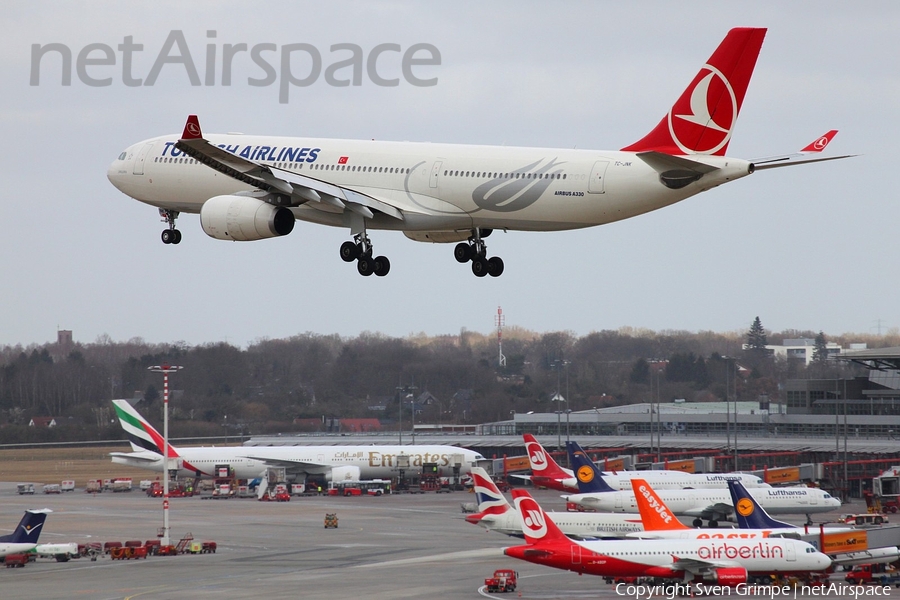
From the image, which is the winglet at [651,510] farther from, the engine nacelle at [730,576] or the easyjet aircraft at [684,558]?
the engine nacelle at [730,576]

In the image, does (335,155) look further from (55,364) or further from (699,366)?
(699,366)

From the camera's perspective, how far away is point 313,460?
109 m

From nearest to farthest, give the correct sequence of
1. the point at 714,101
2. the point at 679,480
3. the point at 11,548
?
the point at 714,101 < the point at 11,548 < the point at 679,480

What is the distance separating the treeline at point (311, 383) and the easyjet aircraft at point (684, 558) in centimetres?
8685

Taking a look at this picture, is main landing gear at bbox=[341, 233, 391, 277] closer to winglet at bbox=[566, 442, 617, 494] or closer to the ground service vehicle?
the ground service vehicle

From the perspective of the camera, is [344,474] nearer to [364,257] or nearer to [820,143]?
[364,257]

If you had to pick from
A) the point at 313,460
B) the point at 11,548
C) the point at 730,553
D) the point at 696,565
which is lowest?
the point at 696,565

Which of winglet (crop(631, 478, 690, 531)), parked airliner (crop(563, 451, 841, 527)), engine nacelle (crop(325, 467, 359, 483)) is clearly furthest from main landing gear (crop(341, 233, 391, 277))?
engine nacelle (crop(325, 467, 359, 483))

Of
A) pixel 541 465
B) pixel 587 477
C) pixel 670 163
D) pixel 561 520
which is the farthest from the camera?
pixel 541 465

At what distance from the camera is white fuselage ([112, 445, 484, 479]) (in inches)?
4252

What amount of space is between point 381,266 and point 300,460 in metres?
64.6

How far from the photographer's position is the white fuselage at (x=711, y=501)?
265 feet

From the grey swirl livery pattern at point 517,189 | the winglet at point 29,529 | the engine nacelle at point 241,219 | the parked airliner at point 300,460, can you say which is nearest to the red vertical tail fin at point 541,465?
the parked airliner at point 300,460

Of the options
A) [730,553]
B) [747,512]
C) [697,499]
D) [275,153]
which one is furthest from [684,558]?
[697,499]
